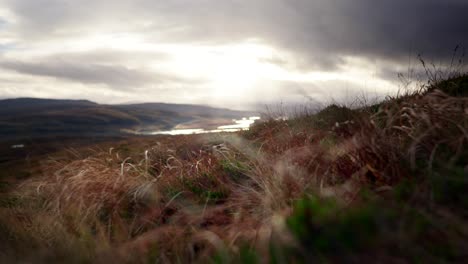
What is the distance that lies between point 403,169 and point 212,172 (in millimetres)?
3734

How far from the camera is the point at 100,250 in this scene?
3980 millimetres

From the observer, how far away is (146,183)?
20.5 ft

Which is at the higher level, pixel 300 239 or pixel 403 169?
pixel 403 169

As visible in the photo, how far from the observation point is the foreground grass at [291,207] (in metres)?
2.86

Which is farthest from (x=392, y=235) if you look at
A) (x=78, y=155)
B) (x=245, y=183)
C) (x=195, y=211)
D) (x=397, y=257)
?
(x=78, y=155)

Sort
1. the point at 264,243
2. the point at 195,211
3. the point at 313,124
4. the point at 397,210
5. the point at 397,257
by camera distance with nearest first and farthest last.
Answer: the point at 397,257 < the point at 397,210 < the point at 264,243 < the point at 195,211 < the point at 313,124

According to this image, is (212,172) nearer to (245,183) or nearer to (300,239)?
(245,183)

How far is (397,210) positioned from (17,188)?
291 inches

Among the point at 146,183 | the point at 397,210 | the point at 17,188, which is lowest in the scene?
the point at 17,188

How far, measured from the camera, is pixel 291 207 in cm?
440

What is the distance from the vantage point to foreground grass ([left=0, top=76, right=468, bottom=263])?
9.39 feet

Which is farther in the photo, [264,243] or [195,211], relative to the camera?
[195,211]


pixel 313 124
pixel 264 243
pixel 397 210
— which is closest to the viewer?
pixel 397 210

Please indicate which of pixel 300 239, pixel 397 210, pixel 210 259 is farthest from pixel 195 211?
pixel 397 210
